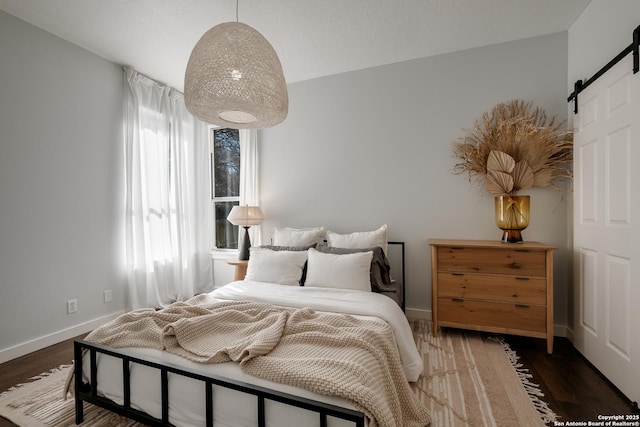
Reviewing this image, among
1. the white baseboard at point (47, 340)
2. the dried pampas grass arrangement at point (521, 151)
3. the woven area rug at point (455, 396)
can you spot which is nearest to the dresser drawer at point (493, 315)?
the woven area rug at point (455, 396)

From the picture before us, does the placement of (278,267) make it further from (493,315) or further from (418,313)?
(493,315)

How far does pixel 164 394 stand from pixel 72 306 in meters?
2.12

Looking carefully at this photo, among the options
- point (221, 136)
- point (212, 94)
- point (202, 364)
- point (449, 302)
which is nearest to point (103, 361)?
point (202, 364)

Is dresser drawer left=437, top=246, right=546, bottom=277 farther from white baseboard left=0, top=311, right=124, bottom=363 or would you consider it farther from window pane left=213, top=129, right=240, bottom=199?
white baseboard left=0, top=311, right=124, bottom=363

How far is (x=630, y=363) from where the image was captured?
1771mm

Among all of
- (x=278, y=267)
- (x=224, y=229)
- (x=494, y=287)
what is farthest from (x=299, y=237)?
(x=494, y=287)

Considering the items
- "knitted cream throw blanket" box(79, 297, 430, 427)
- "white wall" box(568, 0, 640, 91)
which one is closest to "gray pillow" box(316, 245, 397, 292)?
"knitted cream throw blanket" box(79, 297, 430, 427)

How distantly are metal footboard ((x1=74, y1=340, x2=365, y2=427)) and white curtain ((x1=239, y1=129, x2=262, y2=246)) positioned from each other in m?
2.26

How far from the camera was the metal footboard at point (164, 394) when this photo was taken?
3.52 ft

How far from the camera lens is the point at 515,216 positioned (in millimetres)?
2598

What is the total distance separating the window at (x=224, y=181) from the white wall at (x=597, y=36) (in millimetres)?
3684

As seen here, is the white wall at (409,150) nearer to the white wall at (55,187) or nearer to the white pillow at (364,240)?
the white pillow at (364,240)

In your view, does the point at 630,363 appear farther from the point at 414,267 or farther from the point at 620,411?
the point at 414,267

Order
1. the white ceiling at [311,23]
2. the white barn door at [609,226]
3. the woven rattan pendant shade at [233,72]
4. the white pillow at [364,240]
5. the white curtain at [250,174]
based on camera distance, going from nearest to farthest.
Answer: the woven rattan pendant shade at [233,72] < the white barn door at [609,226] < the white ceiling at [311,23] < the white pillow at [364,240] < the white curtain at [250,174]
